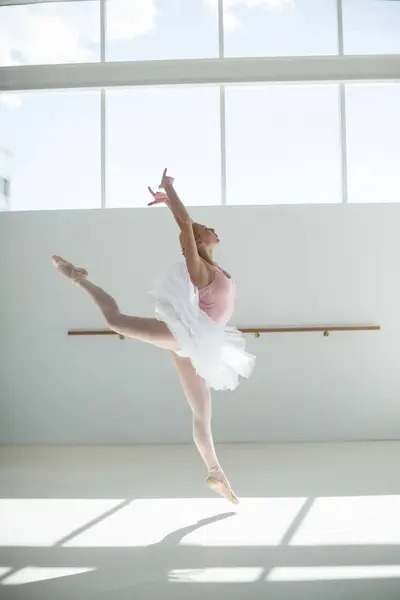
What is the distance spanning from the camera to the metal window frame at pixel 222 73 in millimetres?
5285

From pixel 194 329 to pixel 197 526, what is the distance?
87cm

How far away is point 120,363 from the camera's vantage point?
5.34 m

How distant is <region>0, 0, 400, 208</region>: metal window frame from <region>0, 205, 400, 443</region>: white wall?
19.1 inches

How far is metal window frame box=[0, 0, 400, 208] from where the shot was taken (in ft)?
17.3

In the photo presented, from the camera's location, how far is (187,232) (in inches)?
108

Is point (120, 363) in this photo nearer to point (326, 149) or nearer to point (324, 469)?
point (324, 469)

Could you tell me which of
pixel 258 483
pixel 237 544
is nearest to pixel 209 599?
pixel 237 544

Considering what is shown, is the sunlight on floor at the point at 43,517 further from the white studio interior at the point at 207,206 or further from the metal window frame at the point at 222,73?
the metal window frame at the point at 222,73

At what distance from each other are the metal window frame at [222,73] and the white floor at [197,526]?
226 cm

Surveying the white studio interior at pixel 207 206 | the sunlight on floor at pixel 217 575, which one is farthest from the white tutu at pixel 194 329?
the white studio interior at pixel 207 206

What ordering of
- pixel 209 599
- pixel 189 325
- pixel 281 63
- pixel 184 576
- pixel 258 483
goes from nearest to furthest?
1. pixel 209 599
2. pixel 184 576
3. pixel 189 325
4. pixel 258 483
5. pixel 281 63

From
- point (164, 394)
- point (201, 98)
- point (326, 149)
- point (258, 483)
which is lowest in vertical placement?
point (258, 483)

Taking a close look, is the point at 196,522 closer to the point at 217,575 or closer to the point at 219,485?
the point at 219,485

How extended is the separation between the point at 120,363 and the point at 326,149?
241cm
